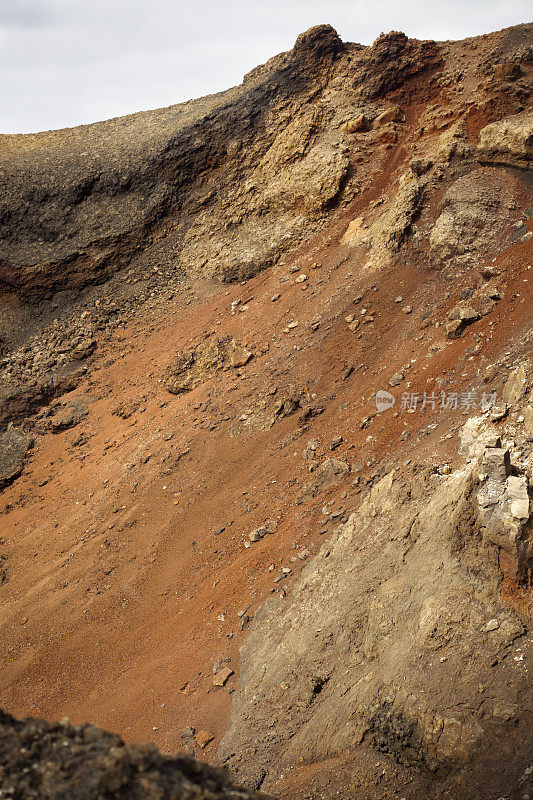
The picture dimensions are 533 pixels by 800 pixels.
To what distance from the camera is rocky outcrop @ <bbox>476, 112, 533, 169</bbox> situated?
13414mm

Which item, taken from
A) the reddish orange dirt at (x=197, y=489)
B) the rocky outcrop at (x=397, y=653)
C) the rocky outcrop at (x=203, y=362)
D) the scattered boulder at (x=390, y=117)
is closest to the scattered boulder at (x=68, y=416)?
the reddish orange dirt at (x=197, y=489)

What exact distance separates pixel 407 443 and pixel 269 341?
18.1 feet

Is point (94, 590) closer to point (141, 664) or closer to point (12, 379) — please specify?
point (141, 664)

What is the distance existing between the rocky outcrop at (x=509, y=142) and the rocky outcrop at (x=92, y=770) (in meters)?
14.9

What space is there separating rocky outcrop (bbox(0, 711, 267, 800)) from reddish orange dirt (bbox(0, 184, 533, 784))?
4.63m

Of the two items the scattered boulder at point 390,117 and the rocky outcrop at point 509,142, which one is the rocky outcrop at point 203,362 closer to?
the rocky outcrop at point 509,142

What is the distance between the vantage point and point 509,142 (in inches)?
538

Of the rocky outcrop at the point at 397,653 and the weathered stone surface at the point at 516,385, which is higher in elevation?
the weathered stone surface at the point at 516,385

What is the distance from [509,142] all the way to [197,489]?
37.8 feet

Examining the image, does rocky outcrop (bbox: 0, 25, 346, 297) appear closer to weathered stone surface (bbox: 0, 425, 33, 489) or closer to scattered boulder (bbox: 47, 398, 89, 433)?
scattered boulder (bbox: 47, 398, 89, 433)

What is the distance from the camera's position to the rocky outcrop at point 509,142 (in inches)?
528

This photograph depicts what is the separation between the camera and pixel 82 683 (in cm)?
879

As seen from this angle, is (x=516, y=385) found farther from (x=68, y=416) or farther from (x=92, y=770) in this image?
(x=68, y=416)

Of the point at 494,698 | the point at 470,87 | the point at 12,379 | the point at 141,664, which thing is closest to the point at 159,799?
the point at 494,698
